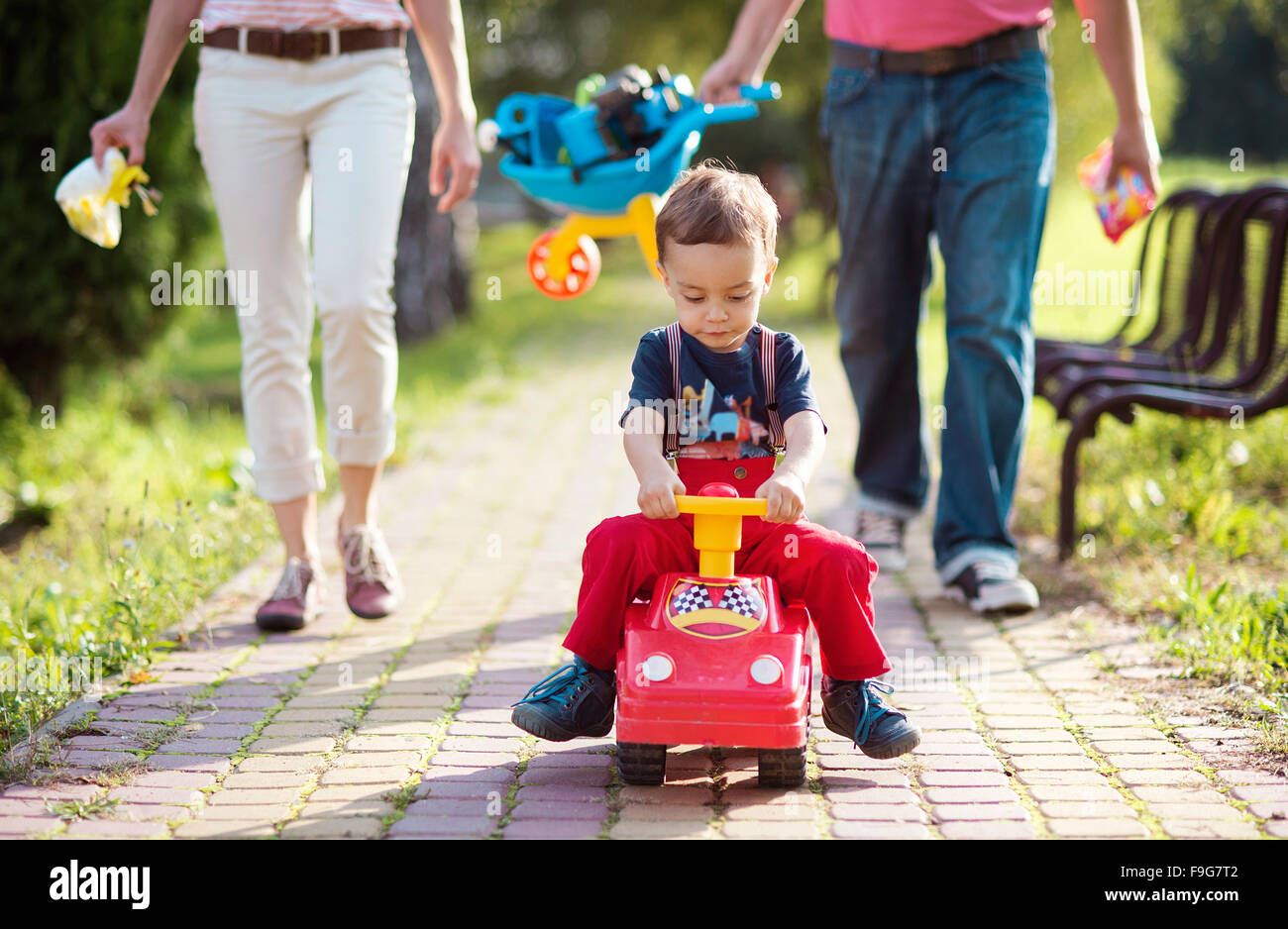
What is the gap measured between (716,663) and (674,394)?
0.67 m

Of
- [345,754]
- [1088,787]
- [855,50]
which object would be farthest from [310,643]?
[855,50]

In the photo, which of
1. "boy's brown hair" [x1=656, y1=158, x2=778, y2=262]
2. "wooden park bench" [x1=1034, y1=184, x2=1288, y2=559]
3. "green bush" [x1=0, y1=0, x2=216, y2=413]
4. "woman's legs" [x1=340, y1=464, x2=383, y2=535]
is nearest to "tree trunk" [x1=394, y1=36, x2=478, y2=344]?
"green bush" [x1=0, y1=0, x2=216, y2=413]

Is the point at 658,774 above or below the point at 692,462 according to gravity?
below

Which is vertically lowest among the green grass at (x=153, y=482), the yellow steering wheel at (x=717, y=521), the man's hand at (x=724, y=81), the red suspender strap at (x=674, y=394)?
the green grass at (x=153, y=482)

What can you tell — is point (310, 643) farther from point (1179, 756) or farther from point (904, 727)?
point (1179, 756)

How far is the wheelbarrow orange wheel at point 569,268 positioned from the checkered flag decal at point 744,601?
108 centimetres

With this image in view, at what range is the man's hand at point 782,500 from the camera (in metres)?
2.84

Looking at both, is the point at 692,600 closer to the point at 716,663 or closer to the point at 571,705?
the point at 716,663

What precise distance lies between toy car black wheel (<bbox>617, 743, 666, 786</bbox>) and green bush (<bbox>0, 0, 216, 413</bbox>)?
560 cm

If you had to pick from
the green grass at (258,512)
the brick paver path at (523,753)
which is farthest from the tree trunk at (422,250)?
the brick paver path at (523,753)

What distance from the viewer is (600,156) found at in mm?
3709

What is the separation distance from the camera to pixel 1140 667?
3834mm

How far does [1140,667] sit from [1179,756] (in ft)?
2.25

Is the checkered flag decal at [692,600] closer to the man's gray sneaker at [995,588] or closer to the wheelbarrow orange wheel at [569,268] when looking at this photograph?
the wheelbarrow orange wheel at [569,268]
